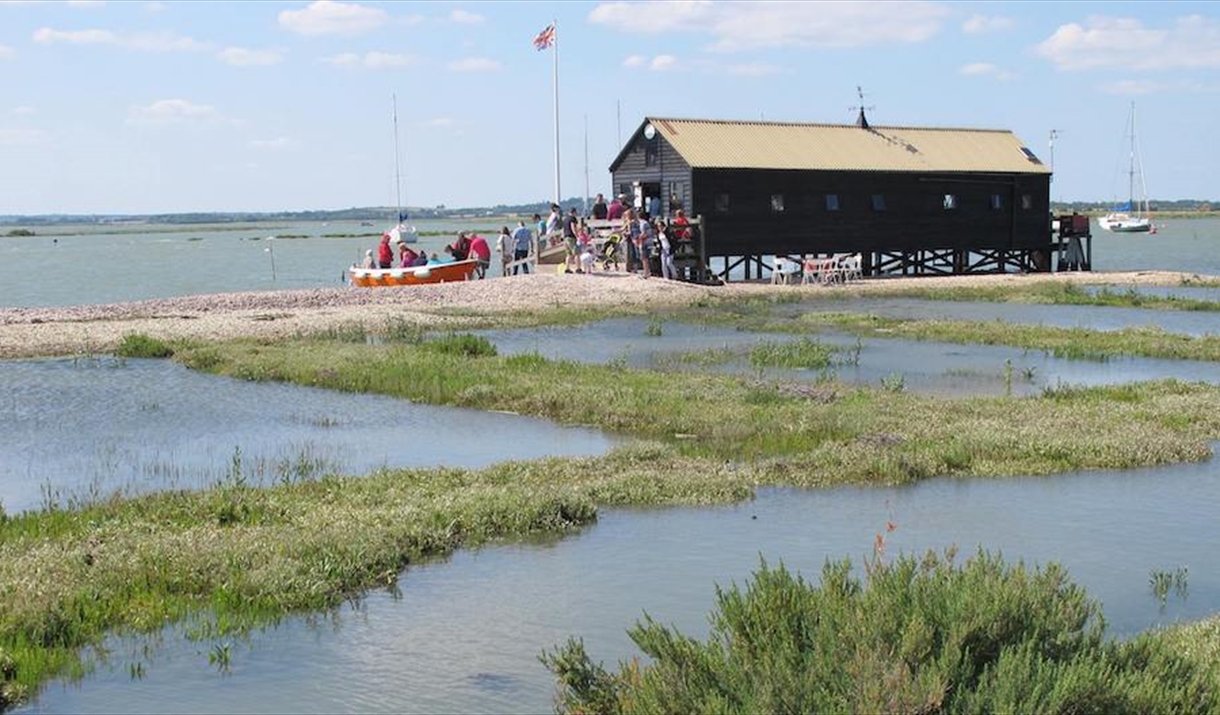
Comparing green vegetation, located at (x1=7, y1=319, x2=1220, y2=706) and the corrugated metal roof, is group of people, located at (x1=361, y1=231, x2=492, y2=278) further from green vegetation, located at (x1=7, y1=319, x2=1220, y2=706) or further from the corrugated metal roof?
green vegetation, located at (x1=7, y1=319, x2=1220, y2=706)

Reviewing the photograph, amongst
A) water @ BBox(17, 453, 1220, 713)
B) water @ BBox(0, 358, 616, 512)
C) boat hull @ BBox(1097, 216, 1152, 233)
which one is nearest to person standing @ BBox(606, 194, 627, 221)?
water @ BBox(0, 358, 616, 512)

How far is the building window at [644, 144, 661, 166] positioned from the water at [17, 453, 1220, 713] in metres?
34.6

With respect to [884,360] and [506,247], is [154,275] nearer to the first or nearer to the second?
[506,247]

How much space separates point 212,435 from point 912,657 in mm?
14116

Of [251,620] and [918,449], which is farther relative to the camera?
[918,449]

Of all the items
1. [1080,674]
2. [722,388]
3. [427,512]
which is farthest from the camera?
[722,388]

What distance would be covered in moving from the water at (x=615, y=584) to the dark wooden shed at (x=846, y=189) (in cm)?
3330

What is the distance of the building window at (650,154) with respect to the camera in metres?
49.5

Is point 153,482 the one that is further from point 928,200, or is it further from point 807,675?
point 928,200

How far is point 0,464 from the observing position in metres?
17.3

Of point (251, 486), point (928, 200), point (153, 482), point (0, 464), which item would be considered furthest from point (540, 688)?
point (928, 200)

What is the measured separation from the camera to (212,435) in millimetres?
19359

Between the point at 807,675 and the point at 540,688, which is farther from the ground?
the point at 807,675

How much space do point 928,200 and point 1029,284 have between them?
20.9ft
